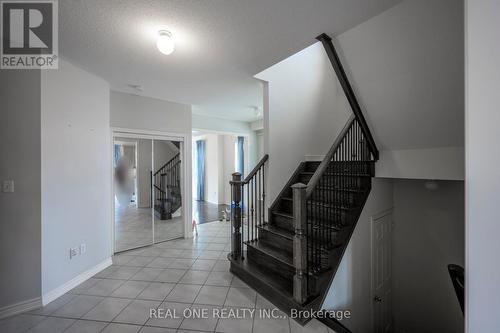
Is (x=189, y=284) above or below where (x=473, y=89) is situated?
below

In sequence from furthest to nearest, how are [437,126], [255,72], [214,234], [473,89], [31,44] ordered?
[214,234], [255,72], [437,126], [31,44], [473,89]

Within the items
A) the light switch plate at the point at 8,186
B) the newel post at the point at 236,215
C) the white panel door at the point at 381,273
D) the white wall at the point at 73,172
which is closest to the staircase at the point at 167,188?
the white wall at the point at 73,172

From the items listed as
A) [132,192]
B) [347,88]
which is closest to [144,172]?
[132,192]

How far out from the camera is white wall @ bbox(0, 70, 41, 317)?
193 centimetres

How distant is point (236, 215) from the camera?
282 centimetres

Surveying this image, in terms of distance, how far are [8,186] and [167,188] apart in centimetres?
209

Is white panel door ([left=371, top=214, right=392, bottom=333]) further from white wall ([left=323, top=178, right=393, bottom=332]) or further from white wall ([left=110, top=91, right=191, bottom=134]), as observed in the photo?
white wall ([left=110, top=91, right=191, bottom=134])

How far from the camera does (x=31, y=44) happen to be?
1.99 meters

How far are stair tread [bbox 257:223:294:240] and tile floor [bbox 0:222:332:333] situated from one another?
715 millimetres

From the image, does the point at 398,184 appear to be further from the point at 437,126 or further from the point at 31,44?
the point at 31,44

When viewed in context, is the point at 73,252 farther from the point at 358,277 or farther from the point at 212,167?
the point at 212,167

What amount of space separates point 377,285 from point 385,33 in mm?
3406

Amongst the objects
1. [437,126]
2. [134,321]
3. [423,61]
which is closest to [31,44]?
[134,321]

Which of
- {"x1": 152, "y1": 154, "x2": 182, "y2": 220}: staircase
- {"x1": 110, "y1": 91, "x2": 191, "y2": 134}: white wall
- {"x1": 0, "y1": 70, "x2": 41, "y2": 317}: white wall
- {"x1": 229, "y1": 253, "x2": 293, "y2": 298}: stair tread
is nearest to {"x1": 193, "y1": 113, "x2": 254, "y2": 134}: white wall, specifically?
{"x1": 110, "y1": 91, "x2": 191, "y2": 134}: white wall
